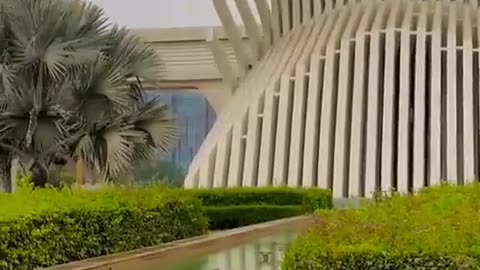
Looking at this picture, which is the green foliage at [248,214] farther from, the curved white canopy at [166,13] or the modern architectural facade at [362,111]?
the curved white canopy at [166,13]

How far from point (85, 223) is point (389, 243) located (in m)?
4.79

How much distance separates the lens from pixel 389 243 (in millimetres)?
6047

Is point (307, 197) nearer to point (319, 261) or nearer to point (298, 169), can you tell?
point (298, 169)

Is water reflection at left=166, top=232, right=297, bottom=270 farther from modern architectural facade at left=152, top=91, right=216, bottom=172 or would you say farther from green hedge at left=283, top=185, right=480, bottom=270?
modern architectural facade at left=152, top=91, right=216, bottom=172

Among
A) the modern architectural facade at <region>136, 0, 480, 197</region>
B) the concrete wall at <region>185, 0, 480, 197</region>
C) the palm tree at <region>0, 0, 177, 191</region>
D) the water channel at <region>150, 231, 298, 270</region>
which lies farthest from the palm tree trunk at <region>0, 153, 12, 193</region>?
the modern architectural facade at <region>136, 0, 480, 197</region>

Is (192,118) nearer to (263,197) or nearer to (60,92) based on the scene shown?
(263,197)

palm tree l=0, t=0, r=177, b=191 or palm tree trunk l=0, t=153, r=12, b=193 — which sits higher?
palm tree l=0, t=0, r=177, b=191

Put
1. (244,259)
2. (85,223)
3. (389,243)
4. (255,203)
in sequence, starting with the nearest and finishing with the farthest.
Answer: (389,243) → (85,223) → (244,259) → (255,203)

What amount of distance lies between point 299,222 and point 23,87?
4852mm

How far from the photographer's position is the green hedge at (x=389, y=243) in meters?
5.73

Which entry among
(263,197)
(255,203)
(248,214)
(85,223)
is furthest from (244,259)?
(263,197)

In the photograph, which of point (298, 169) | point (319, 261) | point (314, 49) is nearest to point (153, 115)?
point (298, 169)

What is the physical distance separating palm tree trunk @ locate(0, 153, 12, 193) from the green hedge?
29.4 feet

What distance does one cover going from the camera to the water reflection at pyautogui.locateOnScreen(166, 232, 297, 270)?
9.69 meters
